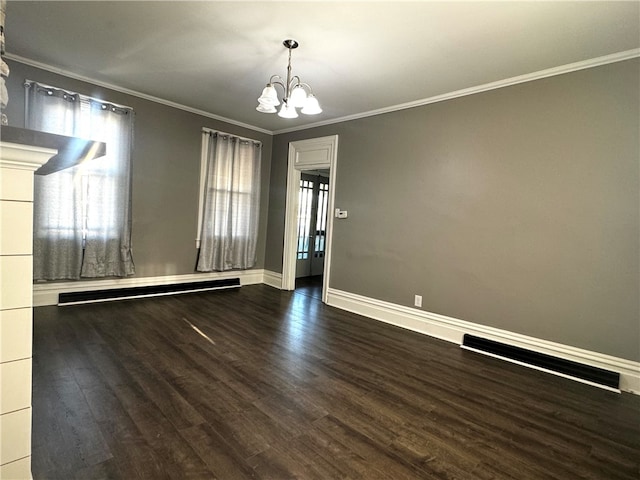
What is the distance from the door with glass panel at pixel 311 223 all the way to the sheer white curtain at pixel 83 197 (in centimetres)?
311

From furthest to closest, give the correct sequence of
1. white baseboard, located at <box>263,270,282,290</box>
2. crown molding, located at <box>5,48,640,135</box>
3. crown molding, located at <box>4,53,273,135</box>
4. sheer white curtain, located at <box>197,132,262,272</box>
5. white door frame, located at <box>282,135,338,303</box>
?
white baseboard, located at <box>263,270,282,290</box>, sheer white curtain, located at <box>197,132,262,272</box>, white door frame, located at <box>282,135,338,303</box>, crown molding, located at <box>4,53,273,135</box>, crown molding, located at <box>5,48,640,135</box>

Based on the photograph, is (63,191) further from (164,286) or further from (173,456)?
(173,456)

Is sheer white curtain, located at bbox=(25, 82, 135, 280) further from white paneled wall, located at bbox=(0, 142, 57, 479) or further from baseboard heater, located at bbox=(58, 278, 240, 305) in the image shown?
white paneled wall, located at bbox=(0, 142, 57, 479)

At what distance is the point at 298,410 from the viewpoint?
6.85ft

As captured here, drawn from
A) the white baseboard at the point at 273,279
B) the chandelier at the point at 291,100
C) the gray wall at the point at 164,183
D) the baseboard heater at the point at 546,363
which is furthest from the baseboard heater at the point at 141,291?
the baseboard heater at the point at 546,363

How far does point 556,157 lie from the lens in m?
2.92

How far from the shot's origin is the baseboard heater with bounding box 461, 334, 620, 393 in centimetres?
265

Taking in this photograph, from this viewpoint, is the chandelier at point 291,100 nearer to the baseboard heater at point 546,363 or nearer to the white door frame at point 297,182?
the white door frame at point 297,182

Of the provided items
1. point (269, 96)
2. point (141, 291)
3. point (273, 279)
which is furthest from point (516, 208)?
point (141, 291)

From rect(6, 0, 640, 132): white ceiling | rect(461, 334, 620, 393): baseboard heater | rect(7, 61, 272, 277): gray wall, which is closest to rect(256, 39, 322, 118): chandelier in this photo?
rect(6, 0, 640, 132): white ceiling

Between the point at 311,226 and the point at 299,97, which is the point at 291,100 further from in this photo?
the point at 311,226

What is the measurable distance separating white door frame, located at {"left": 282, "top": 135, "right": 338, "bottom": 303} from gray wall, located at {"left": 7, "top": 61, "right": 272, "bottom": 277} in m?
1.25

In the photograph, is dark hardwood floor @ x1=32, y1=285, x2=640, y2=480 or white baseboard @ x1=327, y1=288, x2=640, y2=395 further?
white baseboard @ x1=327, y1=288, x2=640, y2=395

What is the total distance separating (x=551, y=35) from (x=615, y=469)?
2817 millimetres
